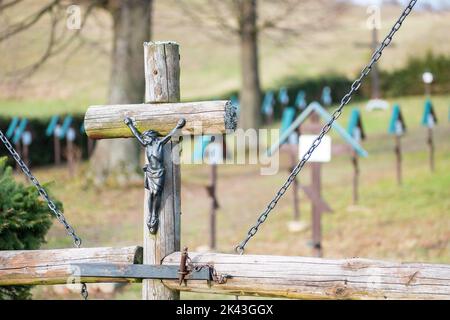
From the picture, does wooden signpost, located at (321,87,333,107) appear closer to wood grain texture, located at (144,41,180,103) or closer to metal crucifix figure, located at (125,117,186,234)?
wood grain texture, located at (144,41,180,103)

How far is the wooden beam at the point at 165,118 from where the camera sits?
202 inches

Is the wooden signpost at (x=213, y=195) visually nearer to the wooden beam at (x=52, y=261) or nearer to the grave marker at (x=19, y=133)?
the wooden beam at (x=52, y=261)

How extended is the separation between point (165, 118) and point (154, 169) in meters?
0.32

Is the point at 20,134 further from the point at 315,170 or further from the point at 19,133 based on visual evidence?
the point at 315,170

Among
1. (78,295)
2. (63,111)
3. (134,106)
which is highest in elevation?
(63,111)

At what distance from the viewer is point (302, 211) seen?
15719mm

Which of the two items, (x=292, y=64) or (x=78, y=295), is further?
(x=292, y=64)

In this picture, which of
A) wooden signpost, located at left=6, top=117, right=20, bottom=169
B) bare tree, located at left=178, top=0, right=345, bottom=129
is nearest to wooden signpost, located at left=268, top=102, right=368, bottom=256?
wooden signpost, located at left=6, top=117, right=20, bottom=169

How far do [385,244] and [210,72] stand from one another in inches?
963

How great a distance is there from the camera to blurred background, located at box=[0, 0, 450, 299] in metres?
13.6

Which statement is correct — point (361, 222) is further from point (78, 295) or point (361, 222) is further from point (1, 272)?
point (1, 272)

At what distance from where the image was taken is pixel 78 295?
9336 mm

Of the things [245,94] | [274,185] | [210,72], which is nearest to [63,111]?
[245,94]
